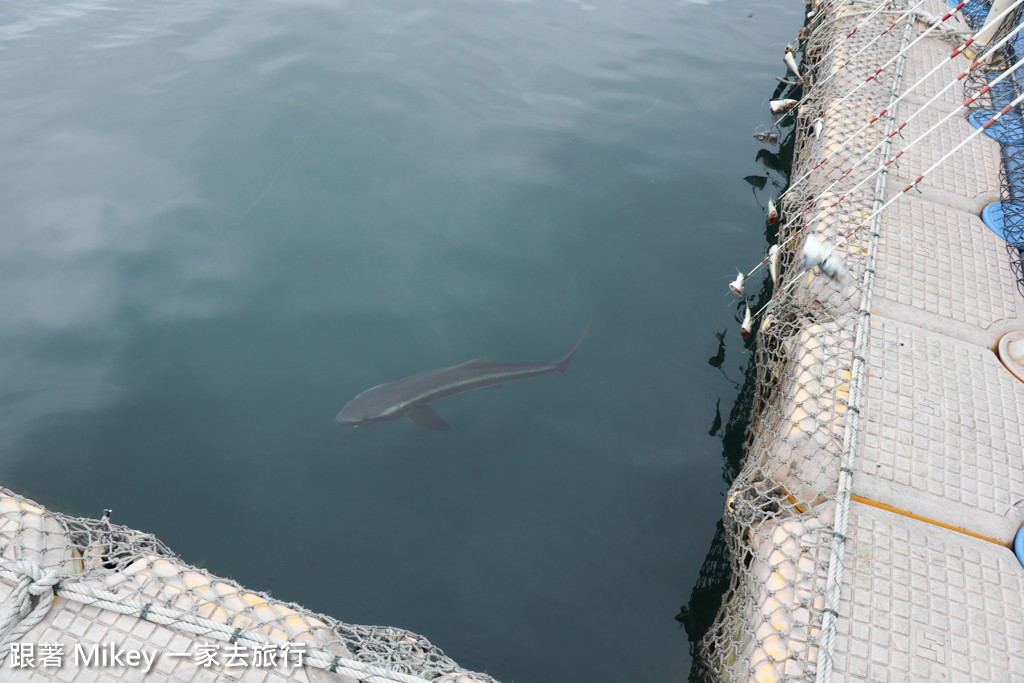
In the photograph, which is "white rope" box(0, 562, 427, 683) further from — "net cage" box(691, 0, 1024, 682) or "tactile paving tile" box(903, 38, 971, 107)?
"tactile paving tile" box(903, 38, 971, 107)

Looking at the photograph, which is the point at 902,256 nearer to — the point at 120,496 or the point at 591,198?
the point at 591,198

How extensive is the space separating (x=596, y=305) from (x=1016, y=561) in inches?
195

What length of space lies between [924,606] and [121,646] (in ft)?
16.9

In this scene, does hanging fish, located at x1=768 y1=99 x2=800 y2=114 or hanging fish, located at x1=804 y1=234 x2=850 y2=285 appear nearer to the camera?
hanging fish, located at x1=804 y1=234 x2=850 y2=285

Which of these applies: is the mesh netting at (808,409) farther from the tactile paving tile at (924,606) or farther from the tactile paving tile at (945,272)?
the tactile paving tile at (945,272)

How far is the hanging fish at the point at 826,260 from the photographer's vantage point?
6.06m

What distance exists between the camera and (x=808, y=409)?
17.0ft

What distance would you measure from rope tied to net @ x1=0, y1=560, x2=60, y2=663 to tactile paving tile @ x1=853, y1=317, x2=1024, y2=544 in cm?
564

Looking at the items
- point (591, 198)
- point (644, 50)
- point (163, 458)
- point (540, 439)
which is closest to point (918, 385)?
point (540, 439)

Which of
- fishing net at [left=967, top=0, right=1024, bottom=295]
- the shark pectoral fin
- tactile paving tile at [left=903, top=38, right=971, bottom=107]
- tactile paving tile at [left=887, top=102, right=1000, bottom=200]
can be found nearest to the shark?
A: the shark pectoral fin

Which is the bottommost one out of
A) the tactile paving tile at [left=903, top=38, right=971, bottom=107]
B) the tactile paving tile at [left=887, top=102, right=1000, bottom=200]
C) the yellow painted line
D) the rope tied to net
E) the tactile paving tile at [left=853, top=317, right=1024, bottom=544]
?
the rope tied to net

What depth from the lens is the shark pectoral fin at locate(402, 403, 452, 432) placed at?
6766mm

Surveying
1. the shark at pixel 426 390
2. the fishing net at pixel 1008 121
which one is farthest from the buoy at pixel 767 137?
the shark at pixel 426 390

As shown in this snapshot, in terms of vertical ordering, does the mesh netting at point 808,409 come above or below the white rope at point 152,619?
above
